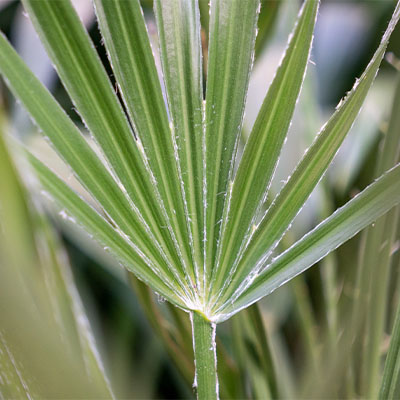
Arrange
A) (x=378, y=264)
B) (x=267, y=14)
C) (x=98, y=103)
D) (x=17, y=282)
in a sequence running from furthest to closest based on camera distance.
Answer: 1. (x=267, y=14)
2. (x=378, y=264)
3. (x=98, y=103)
4. (x=17, y=282)

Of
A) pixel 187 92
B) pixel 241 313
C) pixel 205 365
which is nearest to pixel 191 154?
pixel 187 92

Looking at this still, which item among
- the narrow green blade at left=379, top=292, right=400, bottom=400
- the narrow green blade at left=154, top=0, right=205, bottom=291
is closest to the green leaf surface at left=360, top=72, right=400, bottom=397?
the narrow green blade at left=379, top=292, right=400, bottom=400

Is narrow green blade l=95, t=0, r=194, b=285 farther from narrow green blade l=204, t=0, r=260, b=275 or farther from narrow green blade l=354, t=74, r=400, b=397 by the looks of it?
narrow green blade l=354, t=74, r=400, b=397

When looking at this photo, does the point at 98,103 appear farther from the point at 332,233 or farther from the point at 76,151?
the point at 332,233

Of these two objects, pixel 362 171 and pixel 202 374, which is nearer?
pixel 202 374

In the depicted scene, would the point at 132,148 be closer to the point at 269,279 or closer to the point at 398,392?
the point at 269,279

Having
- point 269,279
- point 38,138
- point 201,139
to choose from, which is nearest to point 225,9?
point 201,139

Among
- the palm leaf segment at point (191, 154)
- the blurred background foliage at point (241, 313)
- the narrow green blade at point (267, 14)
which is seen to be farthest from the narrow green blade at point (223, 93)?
the narrow green blade at point (267, 14)
